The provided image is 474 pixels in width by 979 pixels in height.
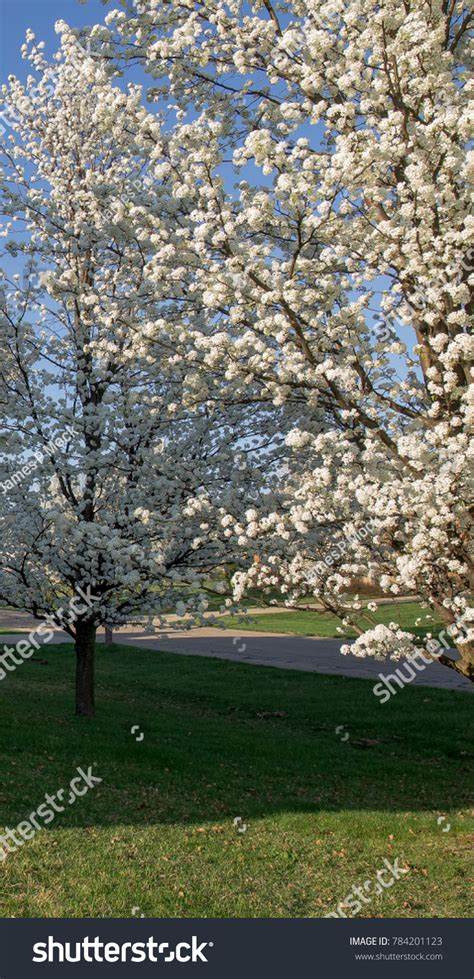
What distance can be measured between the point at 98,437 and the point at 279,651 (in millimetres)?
14607

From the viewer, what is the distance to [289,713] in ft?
54.0

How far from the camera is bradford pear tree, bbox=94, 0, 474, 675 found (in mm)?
7863

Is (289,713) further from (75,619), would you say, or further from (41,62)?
(41,62)

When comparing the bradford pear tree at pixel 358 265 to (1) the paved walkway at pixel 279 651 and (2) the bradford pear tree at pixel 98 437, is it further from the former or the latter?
(1) the paved walkway at pixel 279 651

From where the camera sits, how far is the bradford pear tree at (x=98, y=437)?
1122 cm

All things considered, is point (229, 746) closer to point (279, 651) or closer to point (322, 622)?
point (279, 651)

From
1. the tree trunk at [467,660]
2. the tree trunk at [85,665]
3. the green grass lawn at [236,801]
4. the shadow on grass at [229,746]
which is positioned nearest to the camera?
the green grass lawn at [236,801]

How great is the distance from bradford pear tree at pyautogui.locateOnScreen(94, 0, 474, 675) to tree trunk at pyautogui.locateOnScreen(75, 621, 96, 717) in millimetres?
5167

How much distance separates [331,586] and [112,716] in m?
6.94

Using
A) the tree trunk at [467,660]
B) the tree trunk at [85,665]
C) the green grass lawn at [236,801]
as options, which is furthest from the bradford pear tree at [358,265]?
the tree trunk at [85,665]

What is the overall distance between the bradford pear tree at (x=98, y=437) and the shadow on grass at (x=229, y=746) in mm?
1988

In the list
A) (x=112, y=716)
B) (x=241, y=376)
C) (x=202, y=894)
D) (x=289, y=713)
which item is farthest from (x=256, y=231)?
(x=289, y=713)
